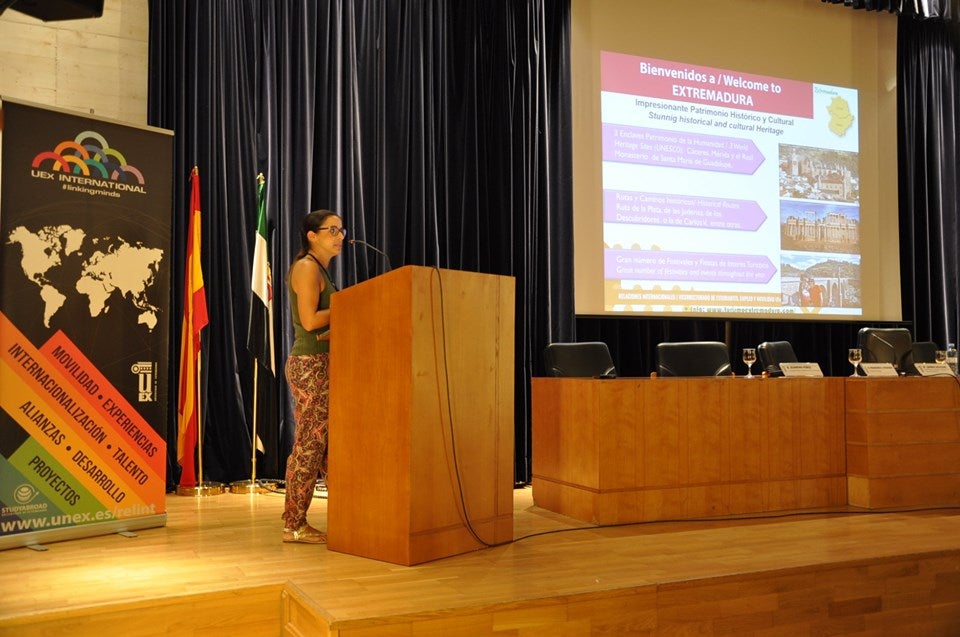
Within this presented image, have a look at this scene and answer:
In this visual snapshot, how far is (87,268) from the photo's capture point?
3.86 m

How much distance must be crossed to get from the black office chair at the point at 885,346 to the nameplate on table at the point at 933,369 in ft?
0.49

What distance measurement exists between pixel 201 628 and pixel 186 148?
11.4 ft

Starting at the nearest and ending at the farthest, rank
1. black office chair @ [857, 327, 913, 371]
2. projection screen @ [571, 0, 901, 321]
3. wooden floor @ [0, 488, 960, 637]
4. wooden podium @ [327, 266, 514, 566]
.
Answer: wooden floor @ [0, 488, 960, 637]
wooden podium @ [327, 266, 514, 566]
black office chair @ [857, 327, 913, 371]
projection screen @ [571, 0, 901, 321]

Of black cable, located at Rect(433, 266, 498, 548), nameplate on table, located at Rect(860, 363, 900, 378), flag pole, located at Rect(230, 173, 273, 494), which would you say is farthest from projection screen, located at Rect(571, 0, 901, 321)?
black cable, located at Rect(433, 266, 498, 548)

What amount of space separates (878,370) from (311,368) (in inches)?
117

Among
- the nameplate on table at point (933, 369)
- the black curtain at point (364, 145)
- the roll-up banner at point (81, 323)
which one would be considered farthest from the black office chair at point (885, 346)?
the roll-up banner at point (81, 323)

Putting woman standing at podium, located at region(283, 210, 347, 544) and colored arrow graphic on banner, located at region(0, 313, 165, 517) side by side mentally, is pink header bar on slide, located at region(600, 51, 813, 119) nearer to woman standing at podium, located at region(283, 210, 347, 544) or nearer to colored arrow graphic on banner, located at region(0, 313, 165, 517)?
woman standing at podium, located at region(283, 210, 347, 544)

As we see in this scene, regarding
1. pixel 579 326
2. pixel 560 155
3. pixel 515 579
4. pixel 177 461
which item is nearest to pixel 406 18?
pixel 560 155

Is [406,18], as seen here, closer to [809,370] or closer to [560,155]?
[560,155]

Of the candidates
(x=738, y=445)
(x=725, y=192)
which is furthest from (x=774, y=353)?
(x=725, y=192)

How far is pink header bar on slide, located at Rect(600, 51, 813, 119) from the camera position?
20.1 feet

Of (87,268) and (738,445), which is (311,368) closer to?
(87,268)

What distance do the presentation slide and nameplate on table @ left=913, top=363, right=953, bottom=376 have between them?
1681 millimetres

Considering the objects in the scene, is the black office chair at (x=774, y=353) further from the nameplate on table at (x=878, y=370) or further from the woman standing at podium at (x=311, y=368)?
the woman standing at podium at (x=311, y=368)
